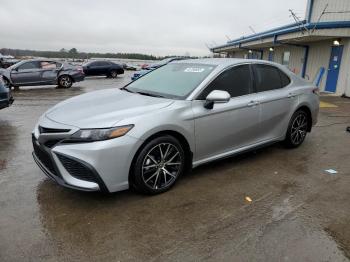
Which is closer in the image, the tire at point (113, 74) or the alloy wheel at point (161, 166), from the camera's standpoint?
the alloy wheel at point (161, 166)

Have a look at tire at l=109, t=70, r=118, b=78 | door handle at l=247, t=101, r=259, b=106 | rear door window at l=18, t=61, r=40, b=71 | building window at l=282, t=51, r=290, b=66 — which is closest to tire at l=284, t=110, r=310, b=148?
door handle at l=247, t=101, r=259, b=106

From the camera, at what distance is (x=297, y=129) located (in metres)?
5.94

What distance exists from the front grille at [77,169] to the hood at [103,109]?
0.38m

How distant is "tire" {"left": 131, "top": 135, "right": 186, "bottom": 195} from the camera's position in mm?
3793

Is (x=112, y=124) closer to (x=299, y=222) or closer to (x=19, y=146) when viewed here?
(x=299, y=222)

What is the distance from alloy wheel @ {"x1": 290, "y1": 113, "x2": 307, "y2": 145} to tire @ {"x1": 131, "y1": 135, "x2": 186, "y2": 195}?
2528mm

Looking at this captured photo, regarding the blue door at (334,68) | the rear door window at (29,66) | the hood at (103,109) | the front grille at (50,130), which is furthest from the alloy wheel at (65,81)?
the front grille at (50,130)

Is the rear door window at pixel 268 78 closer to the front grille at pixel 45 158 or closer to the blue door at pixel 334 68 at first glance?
the front grille at pixel 45 158

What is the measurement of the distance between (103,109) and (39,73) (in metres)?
13.5

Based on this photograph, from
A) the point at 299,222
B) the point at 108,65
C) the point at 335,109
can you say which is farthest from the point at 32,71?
the point at 299,222

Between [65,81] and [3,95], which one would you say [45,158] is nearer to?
[3,95]

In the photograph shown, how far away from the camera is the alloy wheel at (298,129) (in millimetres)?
5855

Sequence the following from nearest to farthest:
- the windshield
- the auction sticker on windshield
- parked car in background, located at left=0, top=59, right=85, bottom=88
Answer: the windshield
the auction sticker on windshield
parked car in background, located at left=0, top=59, right=85, bottom=88

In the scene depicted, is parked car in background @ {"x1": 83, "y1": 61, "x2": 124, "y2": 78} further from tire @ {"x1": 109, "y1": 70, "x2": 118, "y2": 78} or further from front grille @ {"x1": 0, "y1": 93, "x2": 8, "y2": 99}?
front grille @ {"x1": 0, "y1": 93, "x2": 8, "y2": 99}
